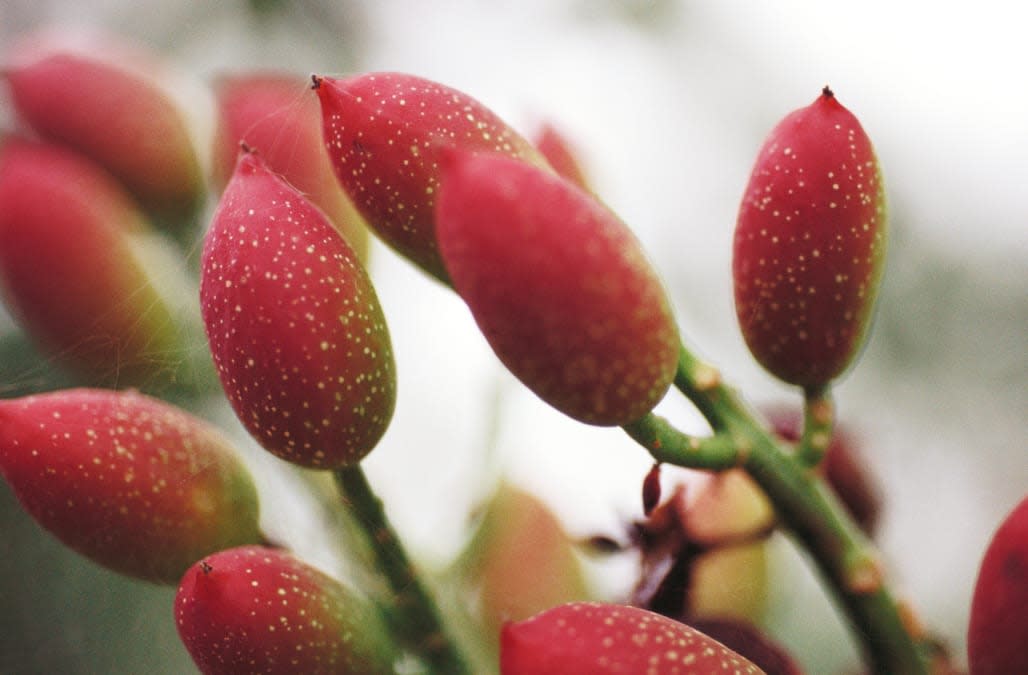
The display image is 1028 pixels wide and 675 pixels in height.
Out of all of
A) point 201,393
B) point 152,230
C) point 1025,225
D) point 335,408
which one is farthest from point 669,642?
Answer: point 1025,225

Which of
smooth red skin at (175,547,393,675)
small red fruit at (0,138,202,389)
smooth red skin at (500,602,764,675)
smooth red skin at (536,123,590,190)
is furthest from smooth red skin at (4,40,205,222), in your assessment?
smooth red skin at (500,602,764,675)

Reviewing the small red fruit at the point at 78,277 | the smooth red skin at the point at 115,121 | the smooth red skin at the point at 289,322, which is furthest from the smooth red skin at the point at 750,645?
the smooth red skin at the point at 115,121

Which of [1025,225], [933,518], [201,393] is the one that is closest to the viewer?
[201,393]

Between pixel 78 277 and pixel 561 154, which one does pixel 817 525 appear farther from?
pixel 78 277

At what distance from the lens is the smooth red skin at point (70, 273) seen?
1.93ft

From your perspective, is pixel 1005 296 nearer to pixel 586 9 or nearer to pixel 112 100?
pixel 586 9

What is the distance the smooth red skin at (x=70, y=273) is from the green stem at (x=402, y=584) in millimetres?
176

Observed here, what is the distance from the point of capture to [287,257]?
1.24 ft

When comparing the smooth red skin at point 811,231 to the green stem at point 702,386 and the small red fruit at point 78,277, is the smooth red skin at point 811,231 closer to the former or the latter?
the green stem at point 702,386

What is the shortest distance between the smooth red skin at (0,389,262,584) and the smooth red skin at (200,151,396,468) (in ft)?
0.17

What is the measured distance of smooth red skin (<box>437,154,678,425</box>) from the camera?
321 mm

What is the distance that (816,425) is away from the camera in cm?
47

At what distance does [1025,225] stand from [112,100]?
73cm

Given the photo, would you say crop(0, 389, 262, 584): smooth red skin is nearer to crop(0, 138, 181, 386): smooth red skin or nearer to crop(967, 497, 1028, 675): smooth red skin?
crop(0, 138, 181, 386): smooth red skin
